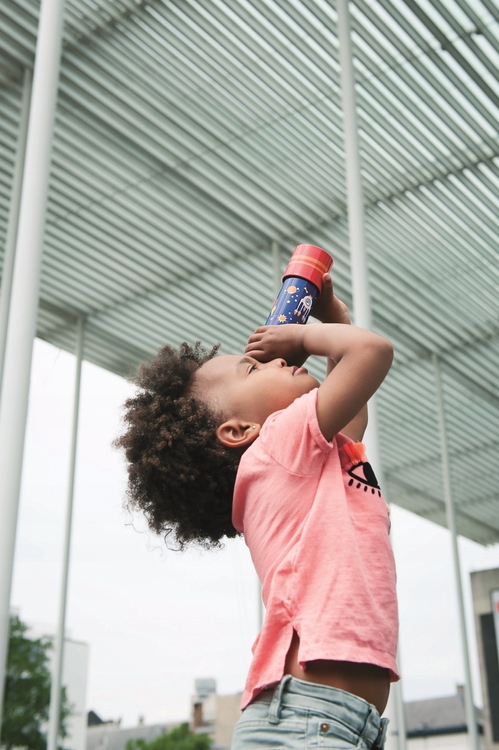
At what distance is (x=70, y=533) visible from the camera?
45.4ft

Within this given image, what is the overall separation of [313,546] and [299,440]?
0.67ft

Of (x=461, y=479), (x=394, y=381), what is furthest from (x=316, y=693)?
(x=461, y=479)

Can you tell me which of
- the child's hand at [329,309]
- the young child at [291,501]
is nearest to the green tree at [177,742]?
the child's hand at [329,309]

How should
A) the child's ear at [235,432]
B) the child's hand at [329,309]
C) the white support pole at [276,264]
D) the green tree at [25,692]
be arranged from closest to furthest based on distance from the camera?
the child's ear at [235,432]
the child's hand at [329,309]
the white support pole at [276,264]
the green tree at [25,692]

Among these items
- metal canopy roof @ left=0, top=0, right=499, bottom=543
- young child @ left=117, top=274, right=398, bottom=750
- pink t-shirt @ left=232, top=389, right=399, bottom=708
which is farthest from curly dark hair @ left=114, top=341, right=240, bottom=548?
metal canopy roof @ left=0, top=0, right=499, bottom=543

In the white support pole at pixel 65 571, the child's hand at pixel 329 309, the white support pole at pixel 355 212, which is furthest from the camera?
the white support pole at pixel 65 571

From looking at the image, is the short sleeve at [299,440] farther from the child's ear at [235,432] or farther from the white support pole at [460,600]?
the white support pole at [460,600]

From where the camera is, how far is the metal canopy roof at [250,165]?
998 centimetres

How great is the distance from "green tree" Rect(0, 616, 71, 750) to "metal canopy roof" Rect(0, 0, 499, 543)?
11942 millimetres

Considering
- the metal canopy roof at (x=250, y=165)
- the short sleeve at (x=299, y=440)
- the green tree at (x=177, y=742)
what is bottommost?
the green tree at (x=177, y=742)

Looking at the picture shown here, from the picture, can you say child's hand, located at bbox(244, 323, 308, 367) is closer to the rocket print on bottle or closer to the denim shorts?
the rocket print on bottle

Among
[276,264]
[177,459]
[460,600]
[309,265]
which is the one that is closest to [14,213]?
[276,264]

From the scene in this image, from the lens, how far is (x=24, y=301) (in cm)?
480

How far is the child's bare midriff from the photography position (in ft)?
5.37
